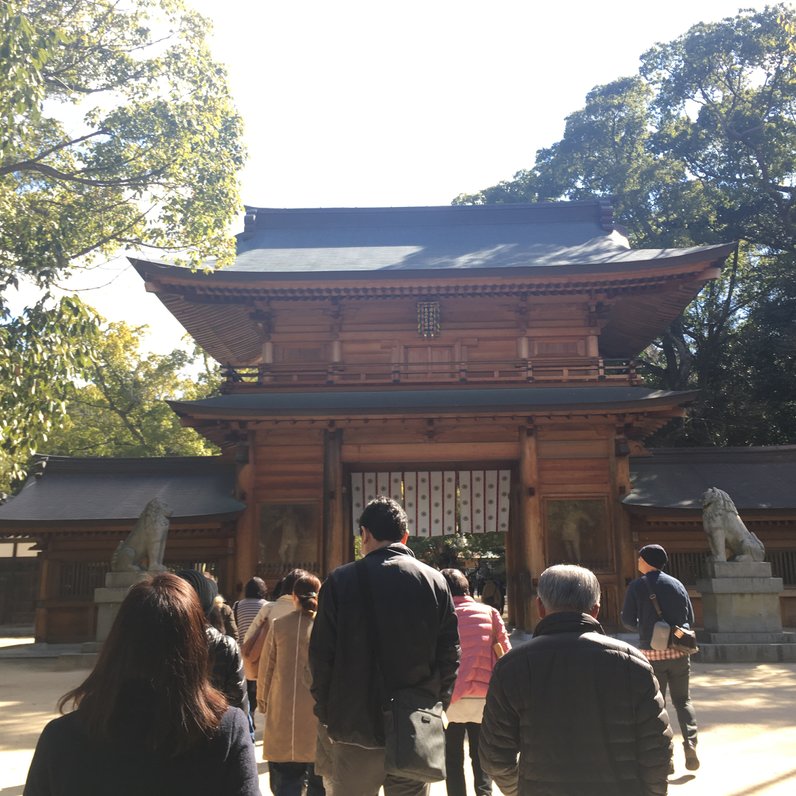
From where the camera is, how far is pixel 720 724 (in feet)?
25.5

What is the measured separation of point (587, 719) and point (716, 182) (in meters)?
29.6

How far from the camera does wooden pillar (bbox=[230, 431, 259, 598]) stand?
14680mm

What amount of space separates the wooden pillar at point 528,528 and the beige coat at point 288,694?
1008 cm

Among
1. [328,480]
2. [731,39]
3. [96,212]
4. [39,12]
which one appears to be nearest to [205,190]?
[96,212]

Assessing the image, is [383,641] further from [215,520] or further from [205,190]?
[215,520]

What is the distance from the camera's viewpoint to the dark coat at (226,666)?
3432 mm

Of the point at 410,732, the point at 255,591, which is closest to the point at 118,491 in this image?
the point at 255,591

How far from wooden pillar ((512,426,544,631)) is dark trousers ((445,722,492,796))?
9324 mm

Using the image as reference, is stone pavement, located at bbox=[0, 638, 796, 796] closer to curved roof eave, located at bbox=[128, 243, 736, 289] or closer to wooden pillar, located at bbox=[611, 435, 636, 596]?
wooden pillar, located at bbox=[611, 435, 636, 596]

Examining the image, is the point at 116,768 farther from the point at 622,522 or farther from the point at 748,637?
the point at 622,522

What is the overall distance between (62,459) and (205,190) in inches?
401

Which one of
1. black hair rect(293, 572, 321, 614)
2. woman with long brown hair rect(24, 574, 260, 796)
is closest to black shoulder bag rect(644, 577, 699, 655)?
black hair rect(293, 572, 321, 614)

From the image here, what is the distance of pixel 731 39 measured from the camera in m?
28.4

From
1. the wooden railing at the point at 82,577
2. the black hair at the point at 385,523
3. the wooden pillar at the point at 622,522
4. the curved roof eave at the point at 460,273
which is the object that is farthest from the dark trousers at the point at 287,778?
the curved roof eave at the point at 460,273
